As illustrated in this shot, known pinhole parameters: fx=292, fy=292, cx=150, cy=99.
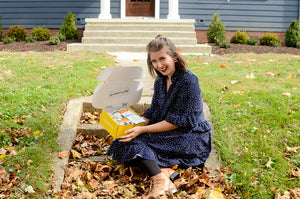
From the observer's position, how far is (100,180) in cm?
268

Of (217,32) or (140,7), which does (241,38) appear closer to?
(217,32)

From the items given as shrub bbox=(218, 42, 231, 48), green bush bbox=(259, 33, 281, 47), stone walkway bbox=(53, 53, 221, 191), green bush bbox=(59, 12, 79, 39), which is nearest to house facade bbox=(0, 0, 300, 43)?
green bush bbox=(59, 12, 79, 39)

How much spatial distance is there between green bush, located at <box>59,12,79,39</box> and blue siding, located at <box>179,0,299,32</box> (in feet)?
12.9

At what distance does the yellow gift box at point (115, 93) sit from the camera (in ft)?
8.52

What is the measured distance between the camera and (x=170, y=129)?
2.67 m

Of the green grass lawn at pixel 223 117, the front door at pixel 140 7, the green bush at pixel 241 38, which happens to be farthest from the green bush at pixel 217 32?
the green grass lawn at pixel 223 117

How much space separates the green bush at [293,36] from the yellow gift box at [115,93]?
884 cm

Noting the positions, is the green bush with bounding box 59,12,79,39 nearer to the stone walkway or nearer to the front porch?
the front porch

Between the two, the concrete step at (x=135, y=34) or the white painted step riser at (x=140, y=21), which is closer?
the concrete step at (x=135, y=34)

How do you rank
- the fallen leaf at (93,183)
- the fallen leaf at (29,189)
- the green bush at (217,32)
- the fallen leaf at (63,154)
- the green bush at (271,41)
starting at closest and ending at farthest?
the fallen leaf at (29,189)
the fallen leaf at (93,183)
the fallen leaf at (63,154)
the green bush at (217,32)
the green bush at (271,41)

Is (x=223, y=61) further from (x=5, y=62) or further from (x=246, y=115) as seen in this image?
(x=5, y=62)

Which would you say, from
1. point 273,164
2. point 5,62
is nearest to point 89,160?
point 273,164

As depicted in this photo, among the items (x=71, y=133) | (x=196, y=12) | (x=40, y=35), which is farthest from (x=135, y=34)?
(x=71, y=133)

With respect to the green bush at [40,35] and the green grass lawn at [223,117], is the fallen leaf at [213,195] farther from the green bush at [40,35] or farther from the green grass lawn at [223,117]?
the green bush at [40,35]
